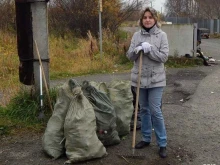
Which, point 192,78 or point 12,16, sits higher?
point 12,16

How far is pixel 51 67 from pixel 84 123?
7.74 m

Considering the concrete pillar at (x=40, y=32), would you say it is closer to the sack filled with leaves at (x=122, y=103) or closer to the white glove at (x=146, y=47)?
the sack filled with leaves at (x=122, y=103)

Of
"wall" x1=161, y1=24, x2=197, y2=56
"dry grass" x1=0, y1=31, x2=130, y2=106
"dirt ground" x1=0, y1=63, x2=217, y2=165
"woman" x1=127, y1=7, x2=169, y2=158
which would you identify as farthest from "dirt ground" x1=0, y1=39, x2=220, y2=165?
"wall" x1=161, y1=24, x2=197, y2=56

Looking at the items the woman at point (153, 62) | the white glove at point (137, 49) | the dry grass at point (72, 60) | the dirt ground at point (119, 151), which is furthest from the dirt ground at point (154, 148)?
the dry grass at point (72, 60)

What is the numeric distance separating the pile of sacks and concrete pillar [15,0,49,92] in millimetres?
1245

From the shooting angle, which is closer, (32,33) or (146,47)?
(146,47)

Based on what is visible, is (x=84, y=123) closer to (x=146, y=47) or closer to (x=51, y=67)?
(x=146, y=47)

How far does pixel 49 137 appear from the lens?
4344 millimetres

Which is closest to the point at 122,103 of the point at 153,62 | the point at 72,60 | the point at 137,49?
the point at 153,62

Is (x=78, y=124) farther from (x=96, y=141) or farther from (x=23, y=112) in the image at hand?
(x=23, y=112)

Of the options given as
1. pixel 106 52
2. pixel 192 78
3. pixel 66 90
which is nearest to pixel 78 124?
pixel 66 90

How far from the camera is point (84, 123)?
411cm

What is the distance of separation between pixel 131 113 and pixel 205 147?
111cm

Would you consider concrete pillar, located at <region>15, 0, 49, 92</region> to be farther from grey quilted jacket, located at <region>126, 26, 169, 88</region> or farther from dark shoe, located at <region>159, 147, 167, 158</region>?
dark shoe, located at <region>159, 147, 167, 158</region>
